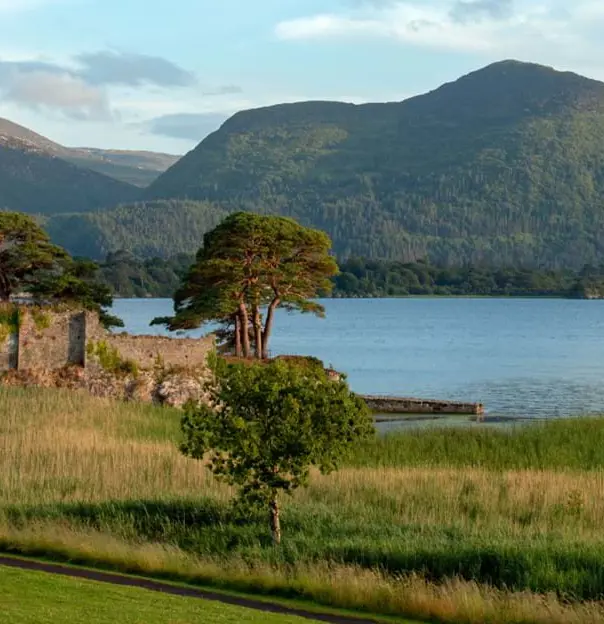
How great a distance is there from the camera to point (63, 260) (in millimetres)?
53031

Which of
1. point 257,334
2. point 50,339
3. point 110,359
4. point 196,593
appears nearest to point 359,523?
point 196,593

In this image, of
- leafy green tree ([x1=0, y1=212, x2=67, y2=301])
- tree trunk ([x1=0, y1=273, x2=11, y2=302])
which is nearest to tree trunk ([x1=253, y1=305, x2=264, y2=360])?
leafy green tree ([x1=0, y1=212, x2=67, y2=301])

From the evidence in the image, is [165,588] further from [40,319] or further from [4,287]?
[4,287]

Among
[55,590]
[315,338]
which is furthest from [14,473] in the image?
[315,338]

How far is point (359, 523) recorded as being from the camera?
1989cm

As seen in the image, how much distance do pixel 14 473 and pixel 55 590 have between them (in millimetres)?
11822

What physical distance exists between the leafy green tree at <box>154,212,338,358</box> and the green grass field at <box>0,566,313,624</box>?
129ft

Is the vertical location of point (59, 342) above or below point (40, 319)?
below

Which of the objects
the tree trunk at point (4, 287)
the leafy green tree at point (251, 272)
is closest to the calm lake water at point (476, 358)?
the leafy green tree at point (251, 272)

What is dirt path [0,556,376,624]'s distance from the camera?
13758mm

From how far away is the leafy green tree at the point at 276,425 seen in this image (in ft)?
60.5

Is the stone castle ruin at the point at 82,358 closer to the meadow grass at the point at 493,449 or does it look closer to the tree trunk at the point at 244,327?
the tree trunk at the point at 244,327

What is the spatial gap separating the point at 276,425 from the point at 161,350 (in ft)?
88.5

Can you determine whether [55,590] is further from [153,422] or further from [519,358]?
[519,358]
